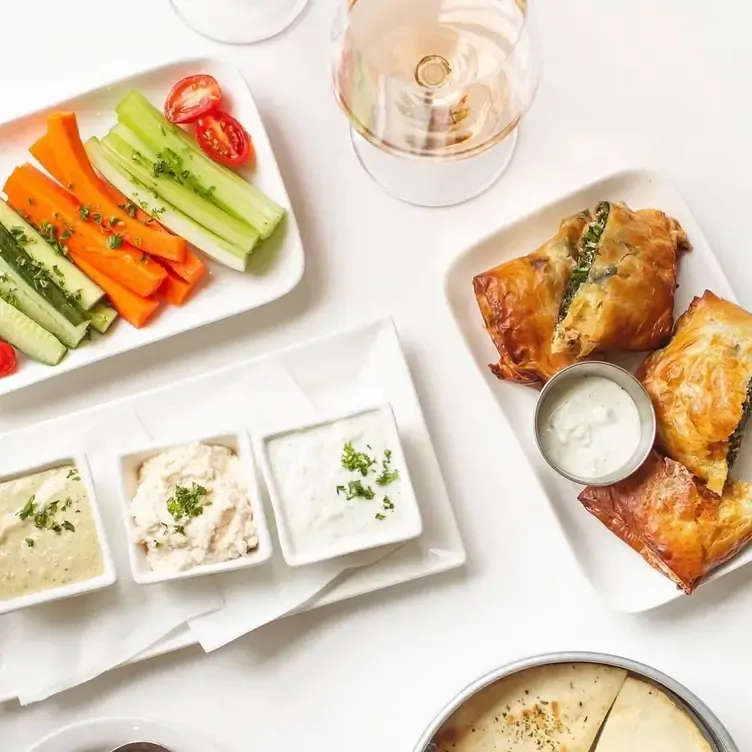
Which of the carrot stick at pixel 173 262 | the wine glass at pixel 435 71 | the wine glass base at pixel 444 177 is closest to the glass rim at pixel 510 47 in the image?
the wine glass at pixel 435 71

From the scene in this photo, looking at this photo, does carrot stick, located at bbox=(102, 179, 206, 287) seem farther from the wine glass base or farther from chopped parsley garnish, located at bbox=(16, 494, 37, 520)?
chopped parsley garnish, located at bbox=(16, 494, 37, 520)

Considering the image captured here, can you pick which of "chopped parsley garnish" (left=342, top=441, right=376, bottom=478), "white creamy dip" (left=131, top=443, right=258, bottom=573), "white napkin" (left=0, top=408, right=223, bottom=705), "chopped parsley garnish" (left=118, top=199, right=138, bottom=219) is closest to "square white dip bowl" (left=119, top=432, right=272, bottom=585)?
"white creamy dip" (left=131, top=443, right=258, bottom=573)

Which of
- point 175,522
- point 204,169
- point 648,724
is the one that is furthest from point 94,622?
point 648,724

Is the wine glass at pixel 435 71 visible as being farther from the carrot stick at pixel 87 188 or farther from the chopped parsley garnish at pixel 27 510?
the chopped parsley garnish at pixel 27 510

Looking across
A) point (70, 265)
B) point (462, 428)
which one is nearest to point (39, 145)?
point (70, 265)

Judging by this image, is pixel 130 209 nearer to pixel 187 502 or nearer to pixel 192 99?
pixel 192 99

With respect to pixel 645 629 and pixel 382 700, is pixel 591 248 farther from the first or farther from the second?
pixel 382 700
